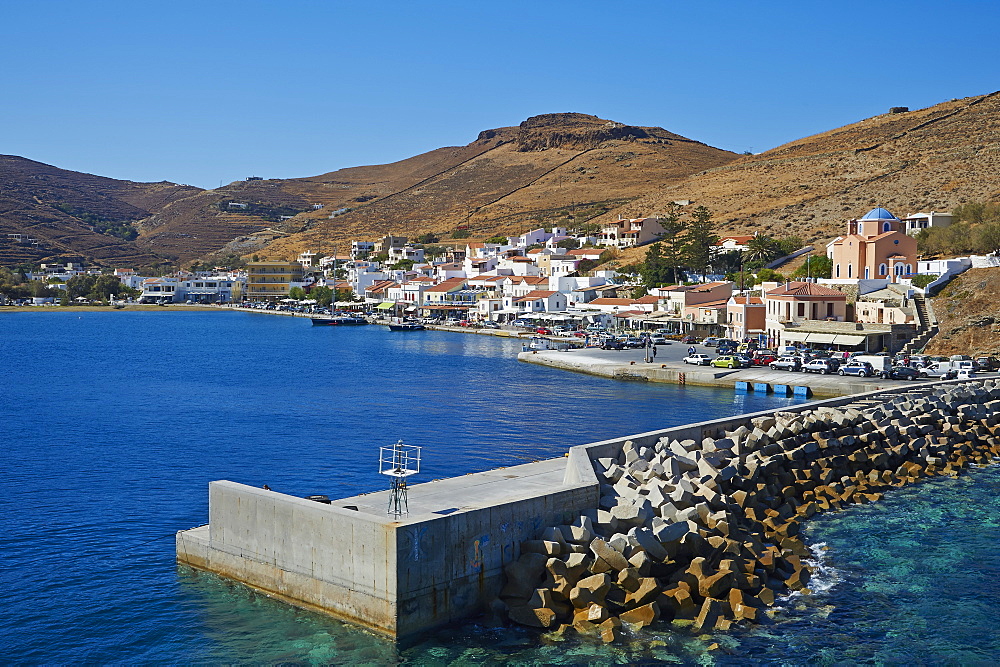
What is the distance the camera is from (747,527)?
1645cm

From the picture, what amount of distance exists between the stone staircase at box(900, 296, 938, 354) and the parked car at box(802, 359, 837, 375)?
20.5 feet

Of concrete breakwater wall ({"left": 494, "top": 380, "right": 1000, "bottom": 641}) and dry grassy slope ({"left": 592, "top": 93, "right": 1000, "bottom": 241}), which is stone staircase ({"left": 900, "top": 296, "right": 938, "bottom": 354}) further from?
dry grassy slope ({"left": 592, "top": 93, "right": 1000, "bottom": 241})

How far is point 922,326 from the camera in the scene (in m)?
47.8

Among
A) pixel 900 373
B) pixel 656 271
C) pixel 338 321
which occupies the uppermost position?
pixel 656 271

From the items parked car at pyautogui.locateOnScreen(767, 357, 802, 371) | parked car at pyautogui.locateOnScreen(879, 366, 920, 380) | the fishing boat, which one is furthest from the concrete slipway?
the fishing boat

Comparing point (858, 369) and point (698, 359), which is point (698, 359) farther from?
point (858, 369)

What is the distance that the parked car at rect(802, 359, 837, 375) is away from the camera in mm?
41500

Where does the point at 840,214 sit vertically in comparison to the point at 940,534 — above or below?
above

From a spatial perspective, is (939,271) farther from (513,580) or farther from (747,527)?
(513,580)

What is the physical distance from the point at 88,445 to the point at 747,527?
63.2ft

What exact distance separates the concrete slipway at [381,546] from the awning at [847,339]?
34880 millimetres

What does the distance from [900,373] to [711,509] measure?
1026 inches

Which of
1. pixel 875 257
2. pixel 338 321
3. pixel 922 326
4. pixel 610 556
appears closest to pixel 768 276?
→ pixel 875 257

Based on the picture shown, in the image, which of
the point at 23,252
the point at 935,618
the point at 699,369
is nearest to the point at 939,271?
the point at 699,369
